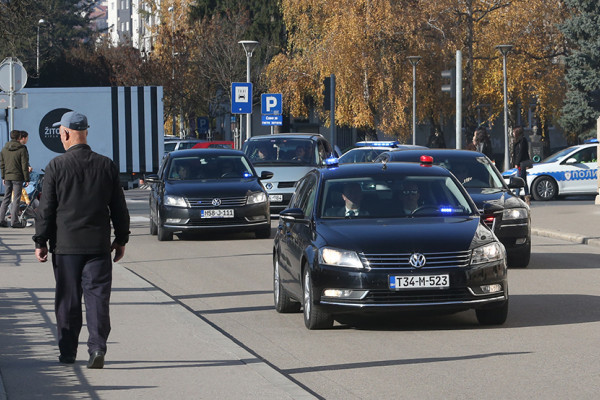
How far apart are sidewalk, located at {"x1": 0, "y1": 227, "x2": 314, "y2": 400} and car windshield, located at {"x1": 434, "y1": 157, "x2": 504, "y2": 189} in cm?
553

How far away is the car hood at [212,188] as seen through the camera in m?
21.2

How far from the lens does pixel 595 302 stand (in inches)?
486

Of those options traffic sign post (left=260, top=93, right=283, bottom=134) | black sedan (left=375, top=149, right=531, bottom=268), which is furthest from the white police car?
black sedan (left=375, top=149, right=531, bottom=268)

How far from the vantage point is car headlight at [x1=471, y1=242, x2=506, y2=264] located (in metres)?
10.3

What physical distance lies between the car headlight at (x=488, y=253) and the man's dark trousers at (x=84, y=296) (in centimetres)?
328

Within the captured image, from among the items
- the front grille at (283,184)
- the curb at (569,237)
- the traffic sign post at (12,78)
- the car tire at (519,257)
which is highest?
the traffic sign post at (12,78)

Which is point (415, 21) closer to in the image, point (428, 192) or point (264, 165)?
point (264, 165)

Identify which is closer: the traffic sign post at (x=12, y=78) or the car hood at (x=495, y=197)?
the car hood at (x=495, y=197)

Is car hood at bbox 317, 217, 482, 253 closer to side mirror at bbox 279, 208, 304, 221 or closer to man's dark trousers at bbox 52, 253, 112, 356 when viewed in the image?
side mirror at bbox 279, 208, 304, 221

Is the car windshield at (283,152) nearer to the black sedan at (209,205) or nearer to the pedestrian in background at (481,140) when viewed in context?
the pedestrian in background at (481,140)

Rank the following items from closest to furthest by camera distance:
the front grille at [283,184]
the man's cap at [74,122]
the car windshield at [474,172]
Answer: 1. the man's cap at [74,122]
2. the car windshield at [474,172]
3. the front grille at [283,184]

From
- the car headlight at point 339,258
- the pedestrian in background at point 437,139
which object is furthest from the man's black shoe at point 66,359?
the pedestrian in background at point 437,139

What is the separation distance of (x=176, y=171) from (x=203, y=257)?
14.8 feet

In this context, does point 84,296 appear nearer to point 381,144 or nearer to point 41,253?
point 41,253
